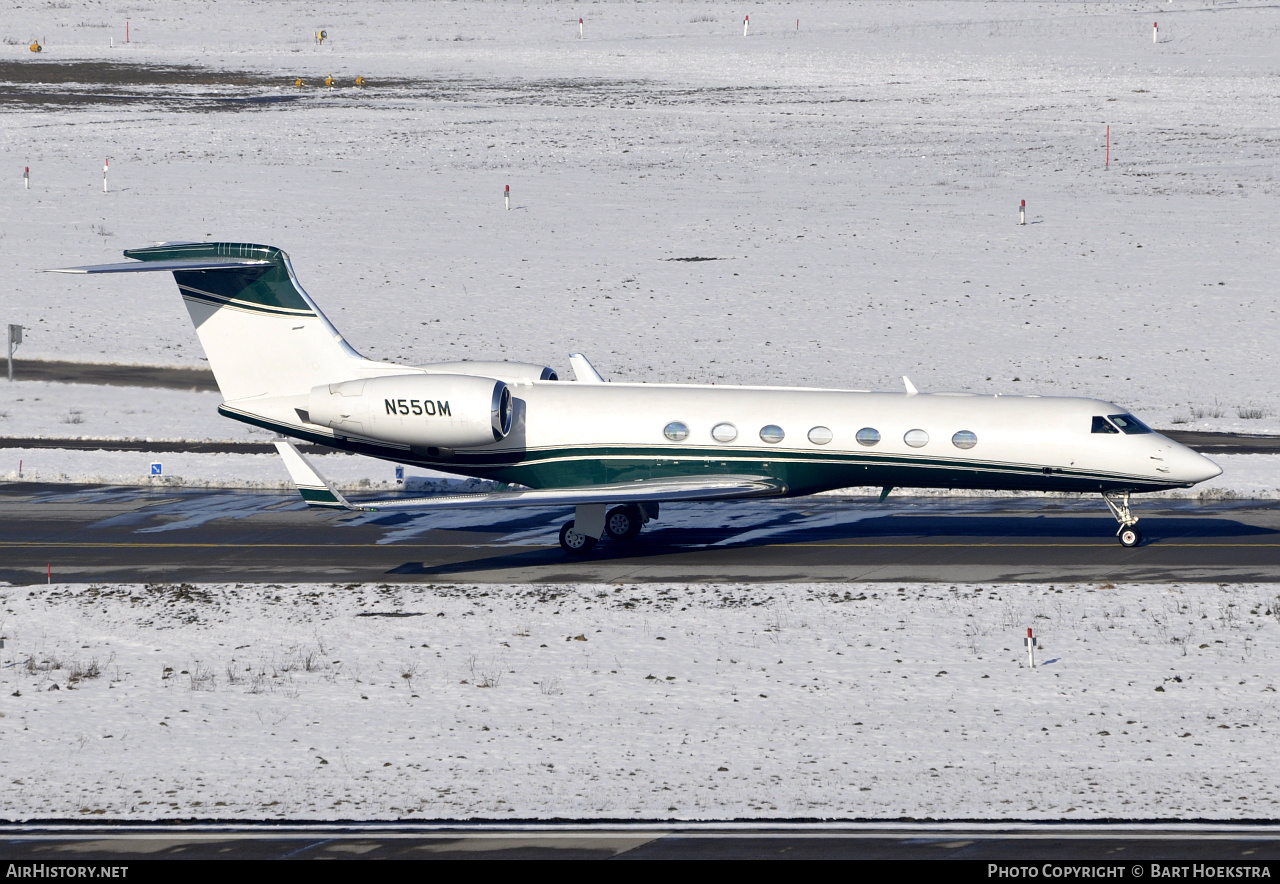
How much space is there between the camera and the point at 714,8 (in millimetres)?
106750

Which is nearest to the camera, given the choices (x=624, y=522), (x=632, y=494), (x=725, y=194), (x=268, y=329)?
(x=632, y=494)

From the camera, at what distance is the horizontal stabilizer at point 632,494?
2598cm

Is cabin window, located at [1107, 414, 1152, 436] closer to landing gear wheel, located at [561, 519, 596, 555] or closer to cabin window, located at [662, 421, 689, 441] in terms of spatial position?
cabin window, located at [662, 421, 689, 441]

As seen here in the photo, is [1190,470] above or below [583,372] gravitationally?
below

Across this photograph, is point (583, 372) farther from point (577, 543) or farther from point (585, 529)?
point (577, 543)

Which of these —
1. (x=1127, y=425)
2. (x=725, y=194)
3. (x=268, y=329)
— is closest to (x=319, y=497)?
(x=268, y=329)

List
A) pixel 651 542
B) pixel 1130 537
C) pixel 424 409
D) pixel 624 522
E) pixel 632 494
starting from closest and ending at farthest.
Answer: pixel 632 494 < pixel 424 409 < pixel 1130 537 < pixel 624 522 < pixel 651 542

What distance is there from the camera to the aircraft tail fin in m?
28.0

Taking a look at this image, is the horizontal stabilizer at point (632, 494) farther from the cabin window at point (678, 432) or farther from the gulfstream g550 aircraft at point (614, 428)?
the cabin window at point (678, 432)

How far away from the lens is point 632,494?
26.5 metres

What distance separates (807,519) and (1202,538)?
7291mm

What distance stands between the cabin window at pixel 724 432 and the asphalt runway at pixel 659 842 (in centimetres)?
1278

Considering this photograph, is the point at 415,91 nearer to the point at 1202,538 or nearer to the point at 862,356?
the point at 862,356

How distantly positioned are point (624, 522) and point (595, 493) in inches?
72.4
